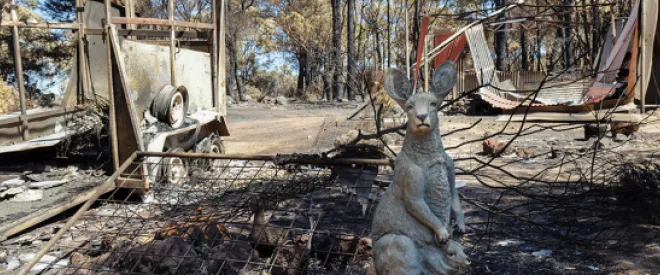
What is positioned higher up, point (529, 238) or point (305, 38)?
point (305, 38)

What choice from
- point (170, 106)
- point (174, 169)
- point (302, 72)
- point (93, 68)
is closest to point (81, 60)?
point (93, 68)

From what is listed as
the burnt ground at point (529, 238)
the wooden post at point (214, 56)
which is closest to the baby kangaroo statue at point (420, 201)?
the burnt ground at point (529, 238)

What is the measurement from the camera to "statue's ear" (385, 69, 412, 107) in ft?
8.45

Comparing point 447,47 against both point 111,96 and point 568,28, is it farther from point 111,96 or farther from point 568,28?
point 111,96

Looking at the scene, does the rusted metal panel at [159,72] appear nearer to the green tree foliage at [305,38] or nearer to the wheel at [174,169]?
the wheel at [174,169]

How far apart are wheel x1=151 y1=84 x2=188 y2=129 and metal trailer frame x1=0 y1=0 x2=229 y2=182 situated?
163 millimetres

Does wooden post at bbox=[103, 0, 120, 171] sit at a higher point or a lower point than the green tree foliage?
lower

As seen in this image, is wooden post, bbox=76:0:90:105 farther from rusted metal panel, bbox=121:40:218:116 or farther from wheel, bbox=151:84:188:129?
wheel, bbox=151:84:188:129

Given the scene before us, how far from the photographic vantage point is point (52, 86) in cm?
1623

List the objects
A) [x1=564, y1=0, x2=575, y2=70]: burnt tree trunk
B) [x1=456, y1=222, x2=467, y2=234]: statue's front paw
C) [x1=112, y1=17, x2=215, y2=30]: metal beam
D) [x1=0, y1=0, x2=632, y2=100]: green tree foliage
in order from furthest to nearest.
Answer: [x1=0, y1=0, x2=632, y2=100]: green tree foliage
[x1=112, y1=17, x2=215, y2=30]: metal beam
[x1=564, y1=0, x2=575, y2=70]: burnt tree trunk
[x1=456, y1=222, x2=467, y2=234]: statue's front paw

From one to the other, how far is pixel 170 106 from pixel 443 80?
4.38 metres

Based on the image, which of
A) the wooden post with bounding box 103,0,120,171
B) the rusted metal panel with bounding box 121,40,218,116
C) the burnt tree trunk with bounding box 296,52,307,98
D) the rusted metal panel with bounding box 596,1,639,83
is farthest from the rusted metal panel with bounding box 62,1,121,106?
the burnt tree trunk with bounding box 296,52,307,98

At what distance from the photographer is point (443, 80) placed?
101 inches

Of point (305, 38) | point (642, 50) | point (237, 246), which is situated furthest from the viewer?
point (305, 38)
